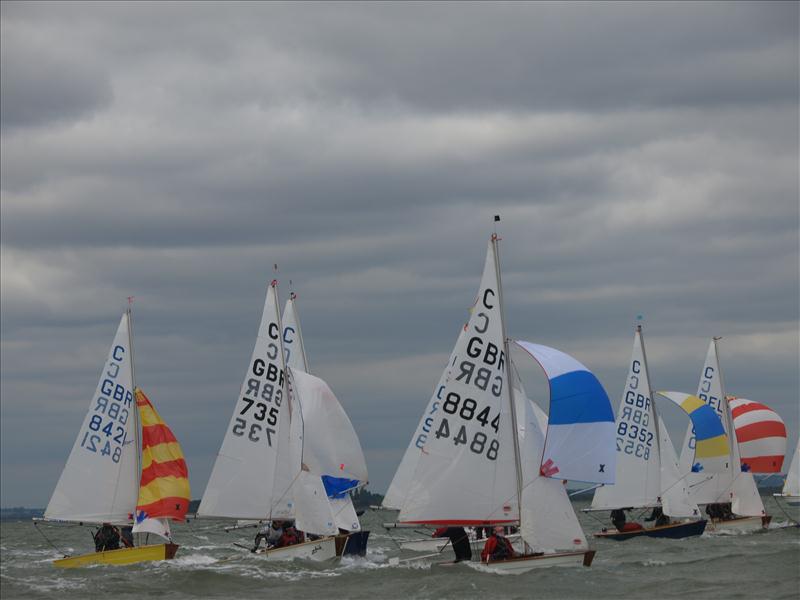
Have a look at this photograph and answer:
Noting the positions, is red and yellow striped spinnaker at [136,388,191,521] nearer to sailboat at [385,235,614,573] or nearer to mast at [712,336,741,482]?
sailboat at [385,235,614,573]

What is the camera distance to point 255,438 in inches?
1706

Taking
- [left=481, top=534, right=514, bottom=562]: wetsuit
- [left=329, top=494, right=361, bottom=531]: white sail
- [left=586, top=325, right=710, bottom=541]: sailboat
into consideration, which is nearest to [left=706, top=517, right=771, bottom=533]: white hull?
[left=586, top=325, right=710, bottom=541]: sailboat

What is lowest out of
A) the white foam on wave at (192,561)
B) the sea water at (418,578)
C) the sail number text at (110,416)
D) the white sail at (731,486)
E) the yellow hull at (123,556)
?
the sea water at (418,578)

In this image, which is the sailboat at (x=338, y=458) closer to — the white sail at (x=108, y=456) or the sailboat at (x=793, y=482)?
the white sail at (x=108, y=456)

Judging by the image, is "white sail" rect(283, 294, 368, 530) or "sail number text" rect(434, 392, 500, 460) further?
"white sail" rect(283, 294, 368, 530)

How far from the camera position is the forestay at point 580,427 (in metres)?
33.3

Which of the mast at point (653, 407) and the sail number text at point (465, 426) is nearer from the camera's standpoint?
the sail number text at point (465, 426)

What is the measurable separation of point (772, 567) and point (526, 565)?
31.1ft

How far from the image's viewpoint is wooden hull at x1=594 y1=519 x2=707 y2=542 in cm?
5088

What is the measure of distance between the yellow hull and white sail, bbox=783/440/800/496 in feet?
122

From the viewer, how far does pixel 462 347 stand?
1373 inches

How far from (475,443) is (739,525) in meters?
25.2

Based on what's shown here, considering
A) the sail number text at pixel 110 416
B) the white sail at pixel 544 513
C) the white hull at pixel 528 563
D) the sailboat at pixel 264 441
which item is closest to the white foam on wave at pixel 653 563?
the white sail at pixel 544 513

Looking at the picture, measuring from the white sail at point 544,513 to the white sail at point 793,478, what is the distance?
1400 inches
